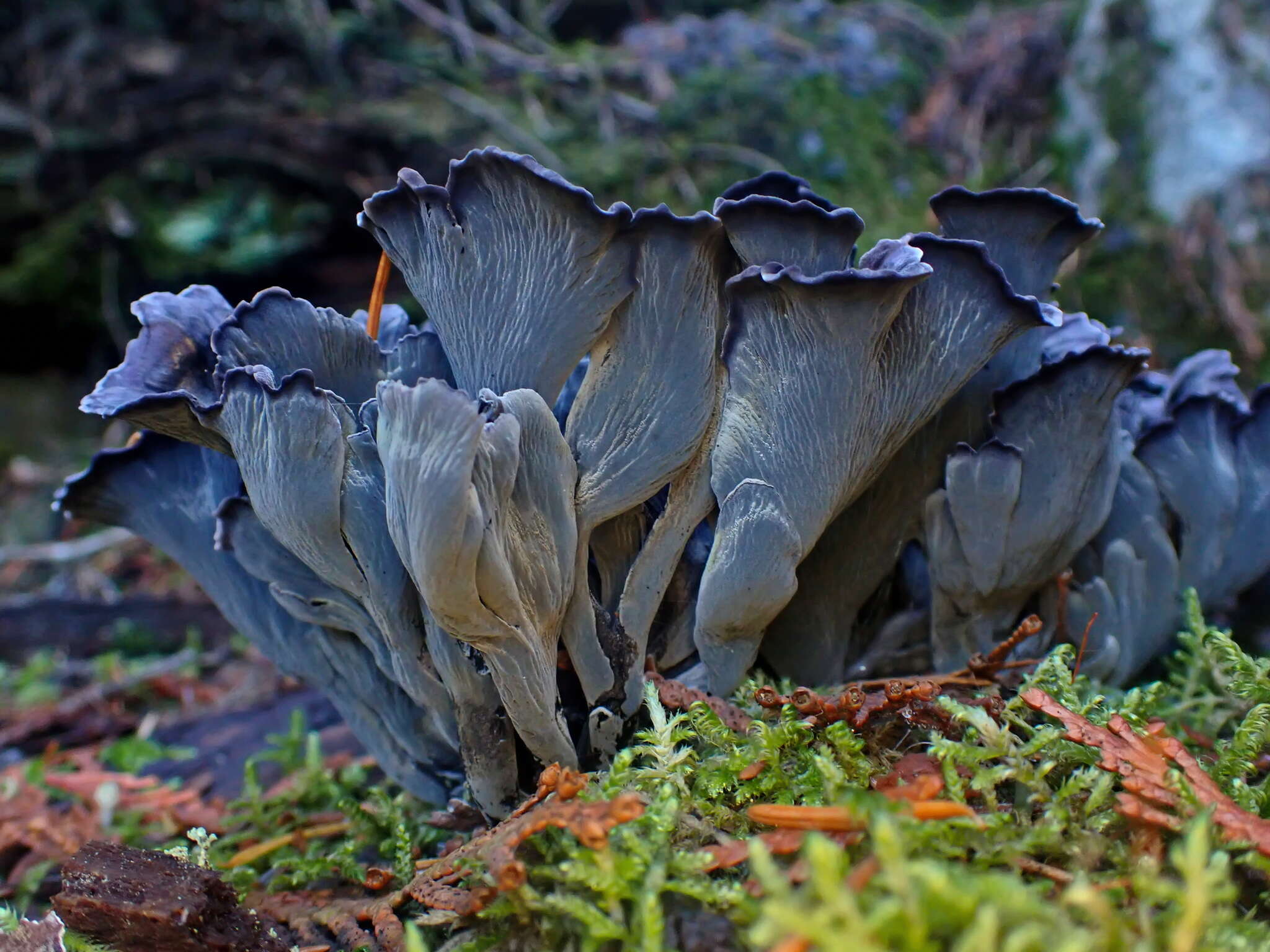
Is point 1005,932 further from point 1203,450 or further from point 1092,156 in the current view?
point 1092,156

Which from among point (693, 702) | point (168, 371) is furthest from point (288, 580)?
point (693, 702)

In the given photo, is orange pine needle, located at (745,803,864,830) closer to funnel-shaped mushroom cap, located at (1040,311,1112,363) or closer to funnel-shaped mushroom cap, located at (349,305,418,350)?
funnel-shaped mushroom cap, located at (1040,311,1112,363)

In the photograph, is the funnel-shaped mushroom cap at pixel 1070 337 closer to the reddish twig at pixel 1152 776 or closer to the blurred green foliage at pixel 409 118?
the reddish twig at pixel 1152 776

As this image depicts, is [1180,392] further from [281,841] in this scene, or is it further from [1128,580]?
[281,841]

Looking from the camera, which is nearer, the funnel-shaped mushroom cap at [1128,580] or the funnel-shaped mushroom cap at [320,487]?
the funnel-shaped mushroom cap at [320,487]

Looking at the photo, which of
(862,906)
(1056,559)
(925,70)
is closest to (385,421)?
(862,906)

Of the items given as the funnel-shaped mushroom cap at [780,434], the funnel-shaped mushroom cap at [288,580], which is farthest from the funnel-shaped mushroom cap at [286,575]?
the funnel-shaped mushroom cap at [780,434]
